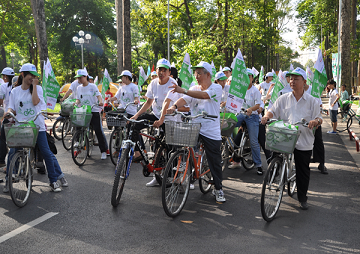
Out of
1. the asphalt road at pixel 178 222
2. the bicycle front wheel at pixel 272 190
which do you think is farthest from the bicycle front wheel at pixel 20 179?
the bicycle front wheel at pixel 272 190

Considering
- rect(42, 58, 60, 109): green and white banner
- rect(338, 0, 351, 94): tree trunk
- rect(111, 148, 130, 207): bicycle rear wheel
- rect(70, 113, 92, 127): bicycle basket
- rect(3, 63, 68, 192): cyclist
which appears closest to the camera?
rect(111, 148, 130, 207): bicycle rear wheel

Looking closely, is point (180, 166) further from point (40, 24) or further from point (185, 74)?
point (40, 24)

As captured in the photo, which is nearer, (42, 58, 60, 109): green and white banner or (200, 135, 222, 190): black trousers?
(200, 135, 222, 190): black trousers

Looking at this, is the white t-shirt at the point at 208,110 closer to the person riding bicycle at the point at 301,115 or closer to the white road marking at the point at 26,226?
the person riding bicycle at the point at 301,115

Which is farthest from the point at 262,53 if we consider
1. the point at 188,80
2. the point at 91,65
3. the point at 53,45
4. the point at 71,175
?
the point at 71,175

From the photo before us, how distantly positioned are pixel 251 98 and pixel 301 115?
270 cm

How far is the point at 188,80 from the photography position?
9.92 meters

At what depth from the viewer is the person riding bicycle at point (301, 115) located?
5055 mm

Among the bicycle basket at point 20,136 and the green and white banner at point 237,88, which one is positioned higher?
the green and white banner at point 237,88

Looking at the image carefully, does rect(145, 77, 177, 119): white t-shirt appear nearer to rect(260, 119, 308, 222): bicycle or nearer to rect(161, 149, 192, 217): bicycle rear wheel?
rect(161, 149, 192, 217): bicycle rear wheel

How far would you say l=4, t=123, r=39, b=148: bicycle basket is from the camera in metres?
5.29

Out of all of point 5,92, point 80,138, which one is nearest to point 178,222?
point 80,138

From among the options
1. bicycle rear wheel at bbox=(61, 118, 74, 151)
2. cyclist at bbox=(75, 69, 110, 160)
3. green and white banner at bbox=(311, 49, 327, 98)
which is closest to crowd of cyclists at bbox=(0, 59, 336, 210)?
green and white banner at bbox=(311, 49, 327, 98)

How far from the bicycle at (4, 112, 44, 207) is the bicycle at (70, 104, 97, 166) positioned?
2218 millimetres
